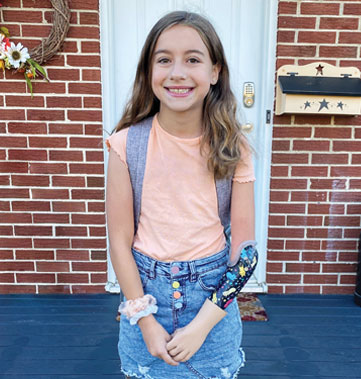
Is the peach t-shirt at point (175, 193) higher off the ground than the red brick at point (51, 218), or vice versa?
the peach t-shirt at point (175, 193)

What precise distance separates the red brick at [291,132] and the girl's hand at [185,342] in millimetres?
1783

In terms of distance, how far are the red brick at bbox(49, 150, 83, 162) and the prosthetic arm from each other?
5.68 feet

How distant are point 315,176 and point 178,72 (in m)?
1.84

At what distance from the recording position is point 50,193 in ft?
8.68

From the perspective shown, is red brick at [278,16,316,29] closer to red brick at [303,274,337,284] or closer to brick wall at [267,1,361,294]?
brick wall at [267,1,361,294]

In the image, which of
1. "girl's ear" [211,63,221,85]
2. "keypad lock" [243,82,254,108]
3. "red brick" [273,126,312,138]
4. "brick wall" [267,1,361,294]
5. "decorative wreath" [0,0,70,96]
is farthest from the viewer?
"keypad lock" [243,82,254,108]

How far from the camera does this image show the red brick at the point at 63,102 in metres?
2.53

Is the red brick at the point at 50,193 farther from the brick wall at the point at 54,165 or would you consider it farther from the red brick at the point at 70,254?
the red brick at the point at 70,254

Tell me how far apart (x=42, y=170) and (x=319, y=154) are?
6.47ft

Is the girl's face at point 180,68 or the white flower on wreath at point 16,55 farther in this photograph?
the white flower on wreath at point 16,55

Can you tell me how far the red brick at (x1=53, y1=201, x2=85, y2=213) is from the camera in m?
2.66

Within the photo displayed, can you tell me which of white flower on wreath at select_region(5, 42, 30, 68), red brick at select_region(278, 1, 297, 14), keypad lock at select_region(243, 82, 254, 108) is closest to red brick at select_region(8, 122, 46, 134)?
white flower on wreath at select_region(5, 42, 30, 68)

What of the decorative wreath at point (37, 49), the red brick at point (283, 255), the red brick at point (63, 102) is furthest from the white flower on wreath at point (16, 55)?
the red brick at point (283, 255)

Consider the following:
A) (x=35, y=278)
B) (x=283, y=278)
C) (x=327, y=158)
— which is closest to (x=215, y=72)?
(x=327, y=158)
